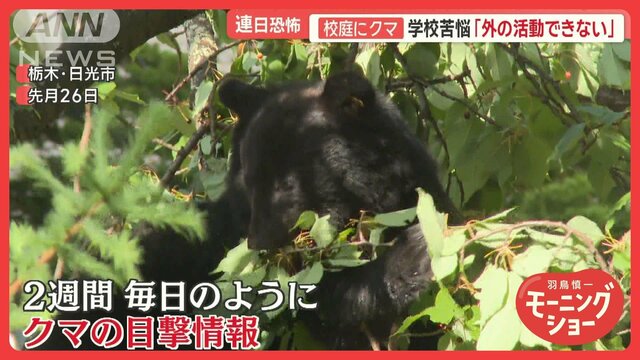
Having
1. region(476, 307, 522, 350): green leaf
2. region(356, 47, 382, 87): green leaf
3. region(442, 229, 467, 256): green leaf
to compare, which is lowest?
region(476, 307, 522, 350): green leaf

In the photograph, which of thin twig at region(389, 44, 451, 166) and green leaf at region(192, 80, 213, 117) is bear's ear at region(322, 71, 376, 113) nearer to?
thin twig at region(389, 44, 451, 166)

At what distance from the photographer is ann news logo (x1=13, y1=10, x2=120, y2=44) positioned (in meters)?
4.48

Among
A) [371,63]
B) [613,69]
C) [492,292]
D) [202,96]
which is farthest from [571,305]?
[202,96]

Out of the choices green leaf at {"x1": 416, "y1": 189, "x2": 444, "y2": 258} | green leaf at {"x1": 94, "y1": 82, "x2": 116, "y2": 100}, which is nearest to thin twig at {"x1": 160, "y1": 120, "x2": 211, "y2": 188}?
green leaf at {"x1": 94, "y1": 82, "x2": 116, "y2": 100}

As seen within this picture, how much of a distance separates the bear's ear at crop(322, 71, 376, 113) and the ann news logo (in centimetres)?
101

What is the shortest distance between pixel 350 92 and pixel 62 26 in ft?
4.14

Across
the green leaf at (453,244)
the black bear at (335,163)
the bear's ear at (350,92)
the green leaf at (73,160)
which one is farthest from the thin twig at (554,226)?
the green leaf at (73,160)

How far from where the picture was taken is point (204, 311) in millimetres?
4422

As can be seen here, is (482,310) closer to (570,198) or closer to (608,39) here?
(608,39)

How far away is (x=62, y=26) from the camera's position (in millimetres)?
4504

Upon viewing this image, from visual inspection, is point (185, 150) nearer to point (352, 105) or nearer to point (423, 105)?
point (352, 105)

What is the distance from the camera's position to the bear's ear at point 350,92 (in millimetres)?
4695

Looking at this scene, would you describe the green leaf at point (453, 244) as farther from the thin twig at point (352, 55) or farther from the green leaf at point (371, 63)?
the thin twig at point (352, 55)

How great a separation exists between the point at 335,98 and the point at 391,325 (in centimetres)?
107
